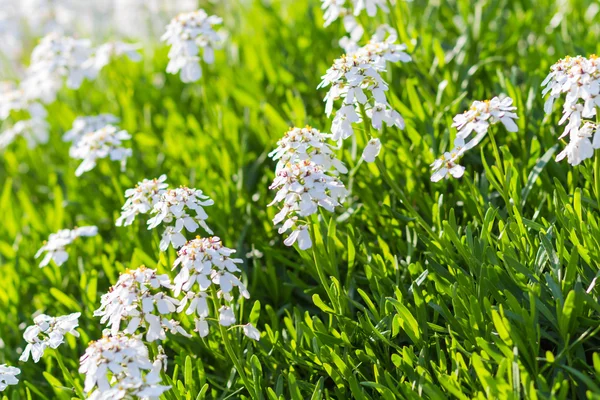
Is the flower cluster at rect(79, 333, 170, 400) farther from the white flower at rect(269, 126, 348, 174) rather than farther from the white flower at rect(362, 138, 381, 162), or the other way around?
the white flower at rect(362, 138, 381, 162)

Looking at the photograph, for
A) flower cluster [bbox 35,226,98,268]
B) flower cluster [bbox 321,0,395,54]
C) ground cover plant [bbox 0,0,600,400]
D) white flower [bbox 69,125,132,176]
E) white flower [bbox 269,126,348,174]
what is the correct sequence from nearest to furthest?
ground cover plant [bbox 0,0,600,400] < white flower [bbox 269,126,348,174] < flower cluster [bbox 35,226,98,268] < flower cluster [bbox 321,0,395,54] < white flower [bbox 69,125,132,176]

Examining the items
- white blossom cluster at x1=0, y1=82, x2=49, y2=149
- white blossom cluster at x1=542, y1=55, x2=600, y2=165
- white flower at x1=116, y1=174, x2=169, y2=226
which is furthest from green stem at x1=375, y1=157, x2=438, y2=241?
white blossom cluster at x1=0, y1=82, x2=49, y2=149

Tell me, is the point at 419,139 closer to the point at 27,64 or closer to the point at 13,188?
the point at 13,188

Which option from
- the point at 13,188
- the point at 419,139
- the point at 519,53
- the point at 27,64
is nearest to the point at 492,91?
the point at 519,53

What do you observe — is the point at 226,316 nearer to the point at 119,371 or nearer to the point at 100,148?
the point at 119,371

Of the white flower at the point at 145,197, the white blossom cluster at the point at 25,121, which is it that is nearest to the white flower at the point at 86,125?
the white blossom cluster at the point at 25,121

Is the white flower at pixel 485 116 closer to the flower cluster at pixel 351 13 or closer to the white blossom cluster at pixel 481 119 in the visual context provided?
the white blossom cluster at pixel 481 119
